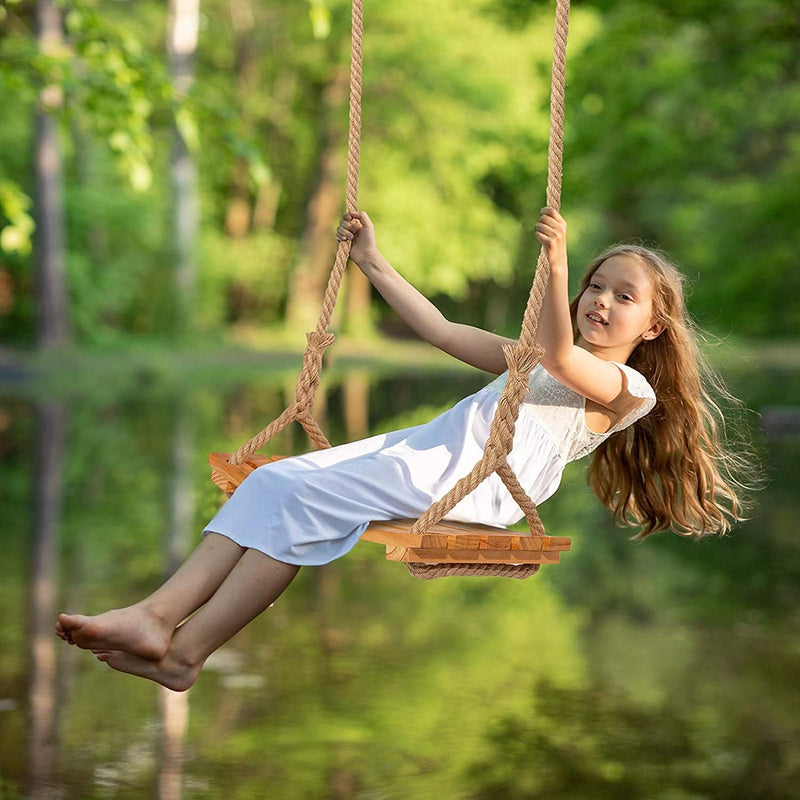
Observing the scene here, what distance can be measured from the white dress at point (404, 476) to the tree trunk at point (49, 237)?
1853cm

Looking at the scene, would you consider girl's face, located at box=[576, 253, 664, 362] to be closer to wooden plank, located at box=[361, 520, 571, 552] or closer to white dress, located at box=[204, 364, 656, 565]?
white dress, located at box=[204, 364, 656, 565]

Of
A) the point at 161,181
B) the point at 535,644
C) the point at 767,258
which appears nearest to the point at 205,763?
the point at 535,644

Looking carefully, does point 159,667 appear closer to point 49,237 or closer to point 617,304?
point 617,304

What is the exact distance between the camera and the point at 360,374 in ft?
89.8

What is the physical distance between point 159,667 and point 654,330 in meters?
1.51

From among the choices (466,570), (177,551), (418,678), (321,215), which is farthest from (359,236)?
(321,215)

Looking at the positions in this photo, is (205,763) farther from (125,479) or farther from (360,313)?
(360,313)

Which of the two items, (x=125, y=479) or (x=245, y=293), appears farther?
(x=245, y=293)

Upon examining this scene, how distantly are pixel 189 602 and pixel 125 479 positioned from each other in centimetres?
893

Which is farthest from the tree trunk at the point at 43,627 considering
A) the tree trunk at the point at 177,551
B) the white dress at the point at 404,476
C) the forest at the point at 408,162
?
the forest at the point at 408,162

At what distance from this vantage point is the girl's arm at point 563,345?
3.42m

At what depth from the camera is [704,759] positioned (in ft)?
17.5

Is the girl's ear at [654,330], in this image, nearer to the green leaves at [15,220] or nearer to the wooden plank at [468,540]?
the wooden plank at [468,540]

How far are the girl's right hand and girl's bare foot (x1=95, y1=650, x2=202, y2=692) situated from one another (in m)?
1.24
